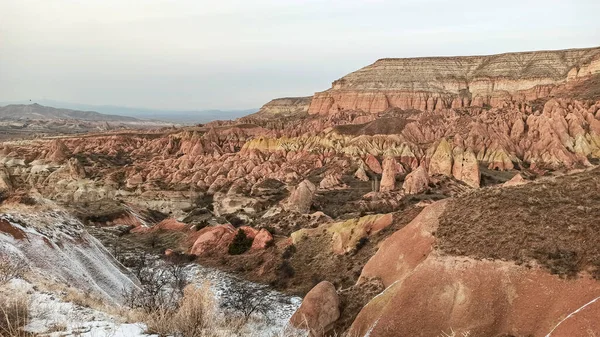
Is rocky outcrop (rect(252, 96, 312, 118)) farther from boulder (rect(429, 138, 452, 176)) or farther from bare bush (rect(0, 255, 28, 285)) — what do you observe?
bare bush (rect(0, 255, 28, 285))

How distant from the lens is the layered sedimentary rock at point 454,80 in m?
117

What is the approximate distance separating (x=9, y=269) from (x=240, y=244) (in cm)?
2096

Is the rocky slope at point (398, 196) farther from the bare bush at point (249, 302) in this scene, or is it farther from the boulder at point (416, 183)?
the bare bush at point (249, 302)

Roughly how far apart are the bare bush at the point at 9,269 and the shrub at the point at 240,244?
59.1ft

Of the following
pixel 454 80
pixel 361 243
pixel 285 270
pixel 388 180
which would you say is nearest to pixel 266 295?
pixel 285 270

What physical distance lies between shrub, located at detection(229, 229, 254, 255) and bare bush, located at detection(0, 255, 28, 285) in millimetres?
18027

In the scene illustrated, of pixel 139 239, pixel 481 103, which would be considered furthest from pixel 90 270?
pixel 481 103

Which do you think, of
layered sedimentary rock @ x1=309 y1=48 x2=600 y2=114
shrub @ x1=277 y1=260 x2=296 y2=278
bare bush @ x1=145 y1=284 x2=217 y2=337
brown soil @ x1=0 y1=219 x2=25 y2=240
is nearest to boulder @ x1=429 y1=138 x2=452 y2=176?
shrub @ x1=277 y1=260 x2=296 y2=278

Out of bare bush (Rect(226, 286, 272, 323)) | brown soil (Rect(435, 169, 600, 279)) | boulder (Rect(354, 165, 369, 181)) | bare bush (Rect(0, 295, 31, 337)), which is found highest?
bare bush (Rect(0, 295, 31, 337))

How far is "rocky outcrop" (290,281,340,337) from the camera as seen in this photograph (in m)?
14.8

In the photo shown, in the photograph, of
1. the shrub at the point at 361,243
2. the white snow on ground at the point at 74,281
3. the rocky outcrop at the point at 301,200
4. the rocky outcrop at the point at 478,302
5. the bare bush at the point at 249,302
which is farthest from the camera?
the rocky outcrop at the point at 301,200

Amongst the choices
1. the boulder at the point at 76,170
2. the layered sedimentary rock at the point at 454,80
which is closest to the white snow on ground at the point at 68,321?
the boulder at the point at 76,170

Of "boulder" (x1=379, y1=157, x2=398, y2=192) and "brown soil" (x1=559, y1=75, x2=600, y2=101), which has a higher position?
"brown soil" (x1=559, y1=75, x2=600, y2=101)

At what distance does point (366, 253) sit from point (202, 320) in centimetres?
1868
